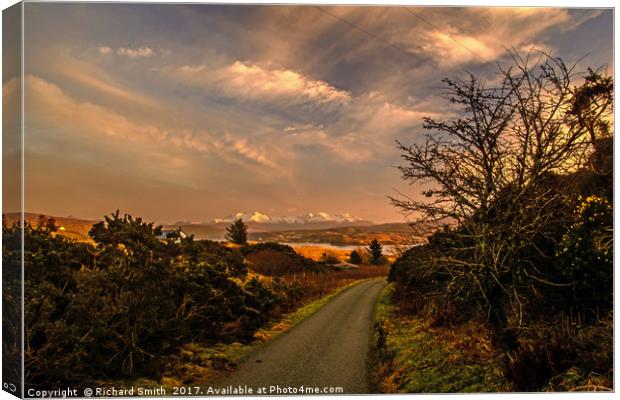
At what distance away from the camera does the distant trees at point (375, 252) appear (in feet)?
23.3

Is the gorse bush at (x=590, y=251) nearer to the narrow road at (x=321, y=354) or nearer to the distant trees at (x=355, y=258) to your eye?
the narrow road at (x=321, y=354)

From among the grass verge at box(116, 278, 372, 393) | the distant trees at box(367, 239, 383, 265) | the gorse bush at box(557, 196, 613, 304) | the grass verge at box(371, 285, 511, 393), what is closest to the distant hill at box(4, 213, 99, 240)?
the grass verge at box(116, 278, 372, 393)

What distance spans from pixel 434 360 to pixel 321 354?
1670 millimetres

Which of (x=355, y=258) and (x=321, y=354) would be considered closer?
(x=321, y=354)

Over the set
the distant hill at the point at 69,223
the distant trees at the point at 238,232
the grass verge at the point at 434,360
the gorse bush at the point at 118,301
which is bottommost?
the grass verge at the point at 434,360

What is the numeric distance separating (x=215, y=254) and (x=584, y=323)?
5.60m

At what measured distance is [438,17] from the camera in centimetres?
646

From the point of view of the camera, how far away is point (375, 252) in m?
7.20

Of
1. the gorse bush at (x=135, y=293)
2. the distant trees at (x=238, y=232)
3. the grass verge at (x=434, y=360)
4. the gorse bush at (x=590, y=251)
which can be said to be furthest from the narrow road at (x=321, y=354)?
the gorse bush at (x=590, y=251)

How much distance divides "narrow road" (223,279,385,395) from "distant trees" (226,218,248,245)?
1.70 metres

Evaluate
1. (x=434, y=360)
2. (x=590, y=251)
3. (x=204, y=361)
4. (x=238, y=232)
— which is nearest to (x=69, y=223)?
(x=238, y=232)

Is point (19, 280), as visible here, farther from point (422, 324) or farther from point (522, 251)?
point (522, 251)

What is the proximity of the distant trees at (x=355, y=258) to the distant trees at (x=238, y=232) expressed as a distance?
6.07 ft

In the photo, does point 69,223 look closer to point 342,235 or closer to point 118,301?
point 118,301
